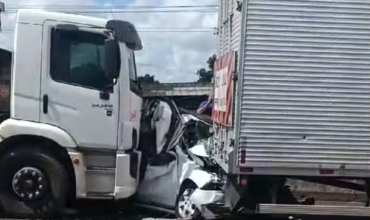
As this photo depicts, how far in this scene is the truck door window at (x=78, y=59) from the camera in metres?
9.11

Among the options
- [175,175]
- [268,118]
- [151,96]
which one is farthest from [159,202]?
[268,118]

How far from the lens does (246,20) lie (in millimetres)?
7836

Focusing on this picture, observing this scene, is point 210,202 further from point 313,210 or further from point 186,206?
point 313,210

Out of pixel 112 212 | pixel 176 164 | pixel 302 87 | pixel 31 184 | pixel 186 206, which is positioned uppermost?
pixel 302 87

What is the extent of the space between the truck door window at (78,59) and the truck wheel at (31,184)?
1098mm

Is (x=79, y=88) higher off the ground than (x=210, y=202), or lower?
higher

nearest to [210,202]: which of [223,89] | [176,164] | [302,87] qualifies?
[176,164]

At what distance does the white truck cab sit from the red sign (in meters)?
1.28

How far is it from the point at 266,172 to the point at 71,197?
9.64 ft

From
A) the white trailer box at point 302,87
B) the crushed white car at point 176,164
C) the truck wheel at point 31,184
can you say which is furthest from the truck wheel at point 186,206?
the truck wheel at point 31,184

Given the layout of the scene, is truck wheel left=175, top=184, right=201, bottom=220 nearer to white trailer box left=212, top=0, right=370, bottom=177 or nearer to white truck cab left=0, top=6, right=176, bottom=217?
white truck cab left=0, top=6, right=176, bottom=217

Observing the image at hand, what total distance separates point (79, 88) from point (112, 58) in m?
0.61

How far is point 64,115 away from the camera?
9.09 meters

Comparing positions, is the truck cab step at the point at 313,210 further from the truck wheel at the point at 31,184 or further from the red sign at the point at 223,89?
the truck wheel at the point at 31,184
